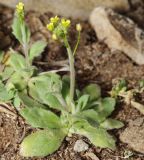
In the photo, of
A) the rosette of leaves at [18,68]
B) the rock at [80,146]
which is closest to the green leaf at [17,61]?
the rosette of leaves at [18,68]

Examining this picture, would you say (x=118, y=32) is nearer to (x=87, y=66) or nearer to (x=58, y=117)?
(x=87, y=66)

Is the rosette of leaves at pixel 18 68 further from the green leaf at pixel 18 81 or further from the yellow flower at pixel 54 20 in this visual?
the yellow flower at pixel 54 20

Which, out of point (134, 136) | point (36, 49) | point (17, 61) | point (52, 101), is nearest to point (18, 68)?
point (17, 61)

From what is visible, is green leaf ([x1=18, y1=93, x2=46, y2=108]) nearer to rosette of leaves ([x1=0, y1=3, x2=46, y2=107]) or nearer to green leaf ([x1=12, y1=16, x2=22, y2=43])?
rosette of leaves ([x1=0, y1=3, x2=46, y2=107])

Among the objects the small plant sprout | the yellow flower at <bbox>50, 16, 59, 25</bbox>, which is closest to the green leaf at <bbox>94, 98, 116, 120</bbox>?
the small plant sprout

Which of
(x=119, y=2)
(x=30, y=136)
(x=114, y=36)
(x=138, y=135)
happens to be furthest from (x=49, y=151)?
(x=119, y=2)

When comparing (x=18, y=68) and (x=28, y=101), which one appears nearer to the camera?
(x=28, y=101)
